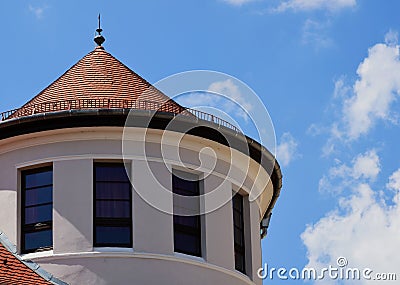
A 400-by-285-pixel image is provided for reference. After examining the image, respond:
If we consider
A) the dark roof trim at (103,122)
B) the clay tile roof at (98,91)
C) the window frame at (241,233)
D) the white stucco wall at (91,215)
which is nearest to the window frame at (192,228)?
the white stucco wall at (91,215)

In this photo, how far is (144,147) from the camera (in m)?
30.6

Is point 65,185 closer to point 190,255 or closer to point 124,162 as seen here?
point 124,162

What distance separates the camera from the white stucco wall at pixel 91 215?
29656 mm

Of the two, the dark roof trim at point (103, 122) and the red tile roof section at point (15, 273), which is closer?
the red tile roof section at point (15, 273)

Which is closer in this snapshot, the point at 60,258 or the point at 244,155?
the point at 60,258

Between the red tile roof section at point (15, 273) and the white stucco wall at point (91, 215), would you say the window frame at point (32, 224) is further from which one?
the red tile roof section at point (15, 273)

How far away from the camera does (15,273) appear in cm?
2311

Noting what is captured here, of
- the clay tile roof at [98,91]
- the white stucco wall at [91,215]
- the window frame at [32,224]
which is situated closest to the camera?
the white stucco wall at [91,215]

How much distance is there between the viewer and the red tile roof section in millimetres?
22547

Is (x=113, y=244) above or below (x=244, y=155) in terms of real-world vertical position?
below

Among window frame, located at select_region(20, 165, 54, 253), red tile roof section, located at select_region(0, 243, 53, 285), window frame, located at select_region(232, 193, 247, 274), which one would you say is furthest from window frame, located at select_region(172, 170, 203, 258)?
red tile roof section, located at select_region(0, 243, 53, 285)

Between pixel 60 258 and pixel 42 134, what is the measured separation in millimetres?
2923

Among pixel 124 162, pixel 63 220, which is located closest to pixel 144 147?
pixel 124 162

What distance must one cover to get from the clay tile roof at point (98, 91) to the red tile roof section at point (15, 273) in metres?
7.40
